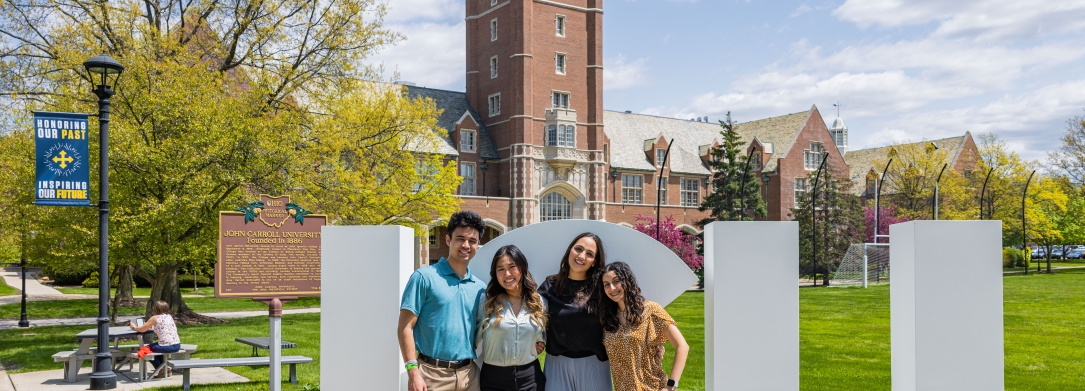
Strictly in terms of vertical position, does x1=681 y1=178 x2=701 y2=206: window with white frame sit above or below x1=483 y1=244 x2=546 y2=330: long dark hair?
above

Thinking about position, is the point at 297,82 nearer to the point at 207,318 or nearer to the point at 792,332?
the point at 207,318

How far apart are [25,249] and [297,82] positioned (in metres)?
7.48

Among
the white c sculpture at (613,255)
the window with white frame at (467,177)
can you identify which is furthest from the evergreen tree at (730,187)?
the white c sculpture at (613,255)

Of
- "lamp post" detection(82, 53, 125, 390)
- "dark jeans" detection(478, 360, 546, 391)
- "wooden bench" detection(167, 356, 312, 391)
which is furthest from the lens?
"lamp post" detection(82, 53, 125, 390)

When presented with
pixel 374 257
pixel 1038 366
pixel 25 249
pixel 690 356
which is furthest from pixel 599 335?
pixel 25 249

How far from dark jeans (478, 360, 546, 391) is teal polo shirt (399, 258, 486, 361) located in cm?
16

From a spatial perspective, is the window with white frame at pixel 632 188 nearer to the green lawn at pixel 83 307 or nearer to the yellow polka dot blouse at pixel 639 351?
the green lawn at pixel 83 307

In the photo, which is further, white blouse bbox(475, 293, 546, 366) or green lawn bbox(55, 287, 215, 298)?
green lawn bbox(55, 287, 215, 298)

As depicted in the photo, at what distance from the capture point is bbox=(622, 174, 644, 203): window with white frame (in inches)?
2232

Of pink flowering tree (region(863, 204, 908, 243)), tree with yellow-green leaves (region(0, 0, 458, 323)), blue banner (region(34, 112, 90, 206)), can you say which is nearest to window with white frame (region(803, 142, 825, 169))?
pink flowering tree (region(863, 204, 908, 243))

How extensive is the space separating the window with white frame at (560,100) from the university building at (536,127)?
2.4 inches

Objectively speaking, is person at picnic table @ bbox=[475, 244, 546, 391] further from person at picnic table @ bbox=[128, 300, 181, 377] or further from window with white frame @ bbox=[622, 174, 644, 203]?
window with white frame @ bbox=[622, 174, 644, 203]

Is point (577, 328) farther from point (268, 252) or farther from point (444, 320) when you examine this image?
point (268, 252)

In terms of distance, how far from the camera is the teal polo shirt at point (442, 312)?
15.3ft
